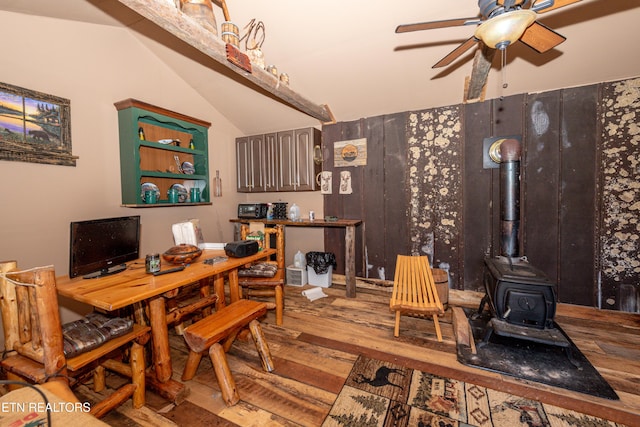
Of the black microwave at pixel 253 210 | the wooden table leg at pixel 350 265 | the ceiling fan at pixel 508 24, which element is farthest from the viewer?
the black microwave at pixel 253 210

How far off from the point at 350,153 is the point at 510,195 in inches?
82.0

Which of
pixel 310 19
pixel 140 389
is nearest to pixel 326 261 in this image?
pixel 140 389

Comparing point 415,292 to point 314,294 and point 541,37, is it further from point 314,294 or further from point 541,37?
point 541,37

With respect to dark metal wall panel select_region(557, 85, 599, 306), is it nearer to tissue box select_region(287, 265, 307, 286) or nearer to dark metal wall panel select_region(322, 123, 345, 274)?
dark metal wall panel select_region(322, 123, 345, 274)

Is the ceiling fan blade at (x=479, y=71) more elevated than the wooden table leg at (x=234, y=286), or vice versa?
the ceiling fan blade at (x=479, y=71)

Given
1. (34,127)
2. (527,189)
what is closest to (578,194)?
(527,189)

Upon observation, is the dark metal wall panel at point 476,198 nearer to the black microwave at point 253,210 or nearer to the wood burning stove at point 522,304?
the wood burning stove at point 522,304

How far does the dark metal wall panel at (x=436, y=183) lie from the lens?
3301mm

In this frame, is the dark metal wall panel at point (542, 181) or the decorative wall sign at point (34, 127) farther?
the dark metal wall panel at point (542, 181)

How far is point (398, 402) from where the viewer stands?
5.44ft

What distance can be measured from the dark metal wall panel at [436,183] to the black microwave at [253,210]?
2260mm

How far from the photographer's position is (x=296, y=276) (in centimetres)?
385

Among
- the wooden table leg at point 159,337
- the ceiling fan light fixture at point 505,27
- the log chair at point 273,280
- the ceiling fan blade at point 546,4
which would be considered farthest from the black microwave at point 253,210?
the ceiling fan blade at point 546,4

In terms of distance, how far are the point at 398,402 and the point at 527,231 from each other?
103 inches
